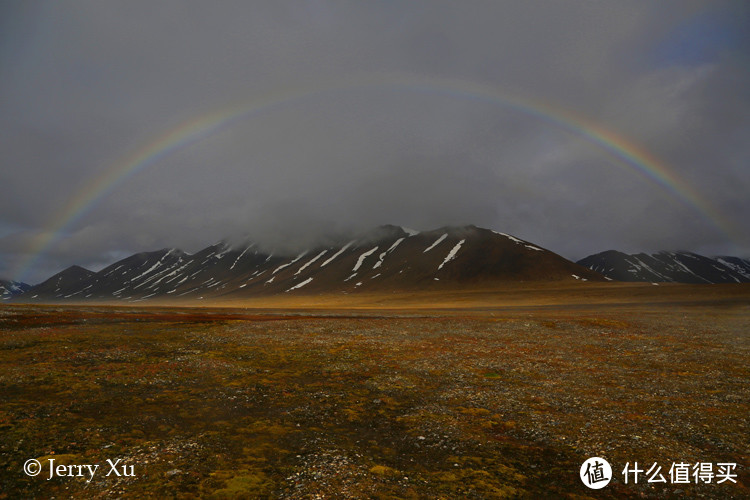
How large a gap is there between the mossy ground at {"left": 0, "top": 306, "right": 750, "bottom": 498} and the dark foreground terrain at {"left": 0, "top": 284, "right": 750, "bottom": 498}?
87 millimetres

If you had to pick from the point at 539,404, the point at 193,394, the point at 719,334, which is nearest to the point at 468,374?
the point at 539,404

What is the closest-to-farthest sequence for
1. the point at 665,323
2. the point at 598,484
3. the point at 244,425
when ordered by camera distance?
1. the point at 598,484
2. the point at 244,425
3. the point at 665,323

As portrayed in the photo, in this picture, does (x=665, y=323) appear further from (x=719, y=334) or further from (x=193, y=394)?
(x=193, y=394)

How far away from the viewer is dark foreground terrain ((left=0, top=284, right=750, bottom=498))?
39.0 ft

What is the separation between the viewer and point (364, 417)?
18219mm

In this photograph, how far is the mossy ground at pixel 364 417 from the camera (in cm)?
1191

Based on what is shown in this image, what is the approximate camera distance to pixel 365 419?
707 inches

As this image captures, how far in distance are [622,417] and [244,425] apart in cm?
1825

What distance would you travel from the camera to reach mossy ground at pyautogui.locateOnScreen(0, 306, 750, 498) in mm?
11906

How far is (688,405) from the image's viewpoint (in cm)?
1939

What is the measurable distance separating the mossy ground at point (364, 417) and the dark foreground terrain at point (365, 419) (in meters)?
0.09

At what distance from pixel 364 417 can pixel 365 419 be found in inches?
10.7

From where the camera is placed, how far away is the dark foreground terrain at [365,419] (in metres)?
11.9

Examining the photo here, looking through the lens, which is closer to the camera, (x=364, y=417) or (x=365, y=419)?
(x=365, y=419)
